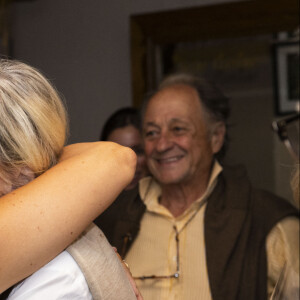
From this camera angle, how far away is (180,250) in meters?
1.81

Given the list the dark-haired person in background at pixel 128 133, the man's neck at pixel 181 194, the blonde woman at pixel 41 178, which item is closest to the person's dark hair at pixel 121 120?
the dark-haired person in background at pixel 128 133

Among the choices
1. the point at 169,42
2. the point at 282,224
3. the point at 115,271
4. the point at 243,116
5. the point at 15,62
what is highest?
the point at 169,42

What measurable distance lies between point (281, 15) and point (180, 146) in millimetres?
975

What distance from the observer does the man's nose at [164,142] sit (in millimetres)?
2045

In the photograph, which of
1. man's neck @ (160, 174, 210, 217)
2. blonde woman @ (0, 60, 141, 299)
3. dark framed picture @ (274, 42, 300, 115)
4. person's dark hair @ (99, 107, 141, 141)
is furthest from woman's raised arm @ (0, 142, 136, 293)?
dark framed picture @ (274, 42, 300, 115)

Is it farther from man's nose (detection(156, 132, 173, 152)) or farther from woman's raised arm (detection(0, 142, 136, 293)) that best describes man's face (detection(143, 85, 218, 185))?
woman's raised arm (detection(0, 142, 136, 293))

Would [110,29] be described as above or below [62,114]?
above

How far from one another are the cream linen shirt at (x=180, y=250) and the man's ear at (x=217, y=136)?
16 cm

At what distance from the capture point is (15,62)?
0.97m

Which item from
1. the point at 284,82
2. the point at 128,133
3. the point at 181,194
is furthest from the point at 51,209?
the point at 284,82

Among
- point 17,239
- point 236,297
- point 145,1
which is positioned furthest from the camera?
point 145,1

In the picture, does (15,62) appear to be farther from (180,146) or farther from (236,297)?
(180,146)

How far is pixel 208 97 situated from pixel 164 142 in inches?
10.9

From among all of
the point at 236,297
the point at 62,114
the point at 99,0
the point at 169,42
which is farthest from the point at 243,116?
the point at 62,114
